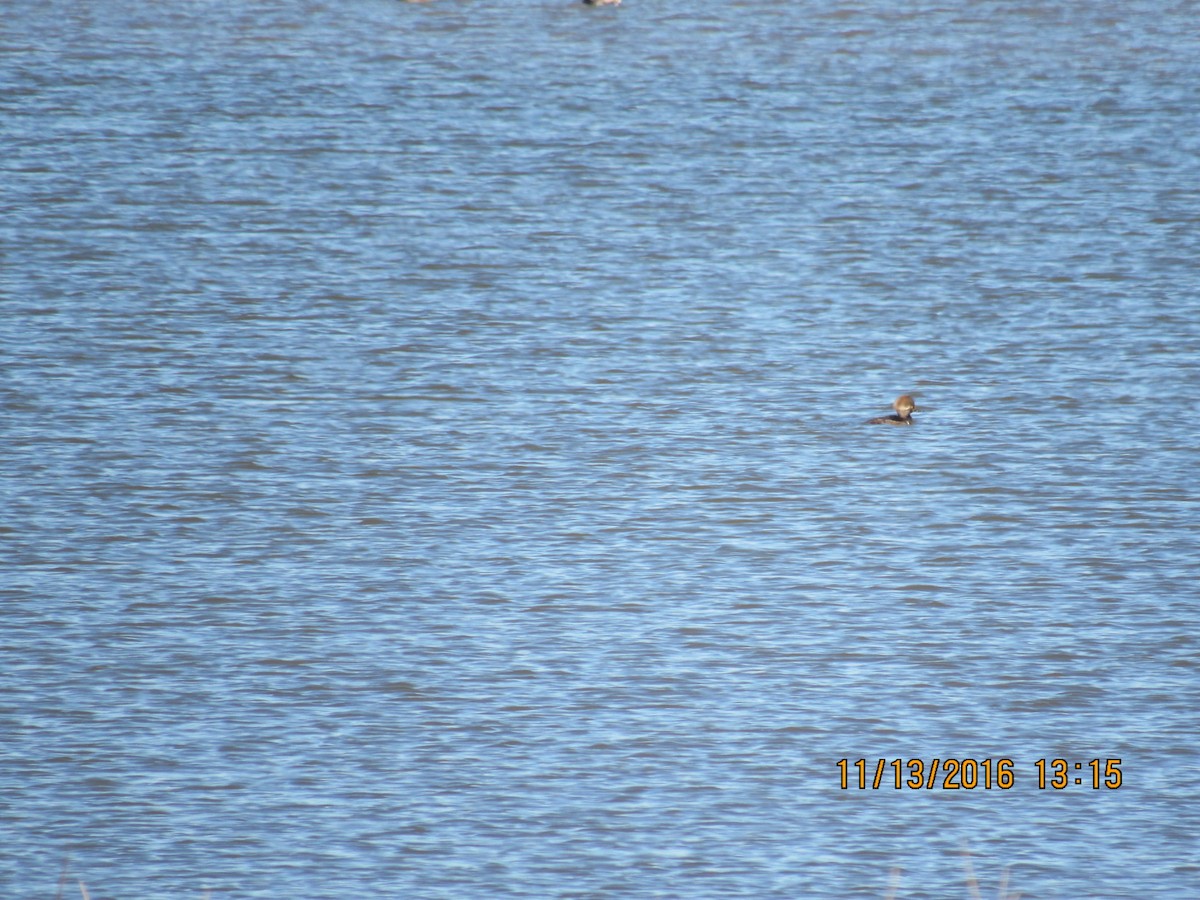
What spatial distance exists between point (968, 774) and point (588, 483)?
512 cm

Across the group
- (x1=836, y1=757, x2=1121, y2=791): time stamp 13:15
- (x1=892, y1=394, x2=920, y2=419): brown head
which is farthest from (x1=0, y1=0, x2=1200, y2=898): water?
(x1=892, y1=394, x2=920, y2=419): brown head

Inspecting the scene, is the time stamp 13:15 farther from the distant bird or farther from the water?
the distant bird

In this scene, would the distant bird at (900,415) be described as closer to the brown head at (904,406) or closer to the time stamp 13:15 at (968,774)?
the brown head at (904,406)

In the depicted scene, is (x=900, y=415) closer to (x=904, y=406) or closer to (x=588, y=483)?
(x=904, y=406)

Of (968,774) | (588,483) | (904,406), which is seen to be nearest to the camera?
(968,774)

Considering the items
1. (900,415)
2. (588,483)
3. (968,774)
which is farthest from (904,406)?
(968,774)

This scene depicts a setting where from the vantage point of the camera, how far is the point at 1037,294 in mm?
19656

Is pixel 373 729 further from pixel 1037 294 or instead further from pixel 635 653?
pixel 1037 294

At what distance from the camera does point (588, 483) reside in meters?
14.6

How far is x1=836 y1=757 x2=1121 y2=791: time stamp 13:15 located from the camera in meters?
9.85

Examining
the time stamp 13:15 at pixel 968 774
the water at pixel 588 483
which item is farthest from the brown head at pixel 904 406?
the time stamp 13:15 at pixel 968 774

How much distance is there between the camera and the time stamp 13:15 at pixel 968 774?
32.3 ft

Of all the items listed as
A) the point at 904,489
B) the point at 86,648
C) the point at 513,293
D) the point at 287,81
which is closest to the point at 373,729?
the point at 86,648

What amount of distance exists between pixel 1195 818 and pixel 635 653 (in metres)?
3.23
